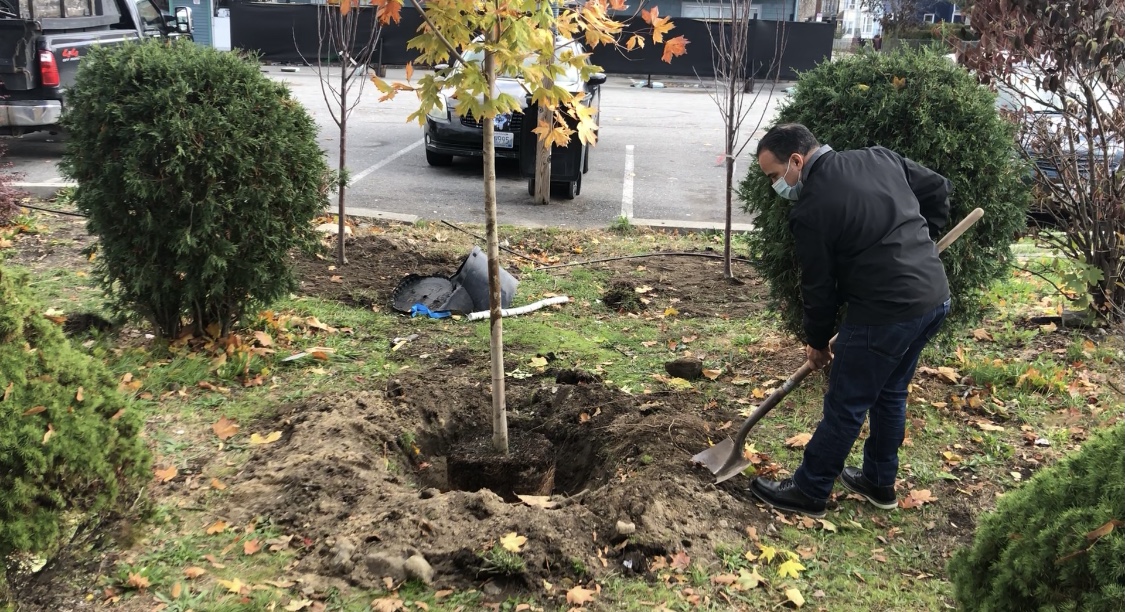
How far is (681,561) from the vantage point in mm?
3436

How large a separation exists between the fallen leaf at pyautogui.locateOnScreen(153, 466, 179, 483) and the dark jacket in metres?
2.81

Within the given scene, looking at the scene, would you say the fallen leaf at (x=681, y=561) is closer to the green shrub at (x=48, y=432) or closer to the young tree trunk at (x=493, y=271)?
the young tree trunk at (x=493, y=271)

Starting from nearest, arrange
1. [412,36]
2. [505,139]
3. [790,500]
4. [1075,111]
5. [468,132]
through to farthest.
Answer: [790,500]
[1075,111]
[505,139]
[468,132]
[412,36]

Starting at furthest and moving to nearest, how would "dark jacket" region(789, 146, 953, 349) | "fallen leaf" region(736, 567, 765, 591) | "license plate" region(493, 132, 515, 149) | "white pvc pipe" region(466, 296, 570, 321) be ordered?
1. "license plate" region(493, 132, 515, 149)
2. "white pvc pipe" region(466, 296, 570, 321)
3. "dark jacket" region(789, 146, 953, 349)
4. "fallen leaf" region(736, 567, 765, 591)

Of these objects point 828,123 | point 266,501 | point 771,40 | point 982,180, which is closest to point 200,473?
point 266,501

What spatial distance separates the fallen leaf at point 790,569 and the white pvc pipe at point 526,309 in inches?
121

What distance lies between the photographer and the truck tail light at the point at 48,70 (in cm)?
1009

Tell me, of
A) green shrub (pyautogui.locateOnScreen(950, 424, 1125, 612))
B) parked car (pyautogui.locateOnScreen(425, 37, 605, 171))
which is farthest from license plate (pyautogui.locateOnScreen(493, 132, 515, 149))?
green shrub (pyautogui.locateOnScreen(950, 424, 1125, 612))

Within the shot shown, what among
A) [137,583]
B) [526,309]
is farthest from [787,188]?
[526,309]

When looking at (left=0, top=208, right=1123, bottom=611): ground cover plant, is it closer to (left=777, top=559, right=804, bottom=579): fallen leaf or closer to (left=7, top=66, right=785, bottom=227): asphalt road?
(left=777, top=559, right=804, bottom=579): fallen leaf

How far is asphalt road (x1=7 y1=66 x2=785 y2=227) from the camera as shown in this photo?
32.4ft

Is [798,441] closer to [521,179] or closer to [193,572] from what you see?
[193,572]

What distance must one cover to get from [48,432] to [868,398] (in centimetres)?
297

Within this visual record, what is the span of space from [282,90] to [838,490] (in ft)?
12.4
